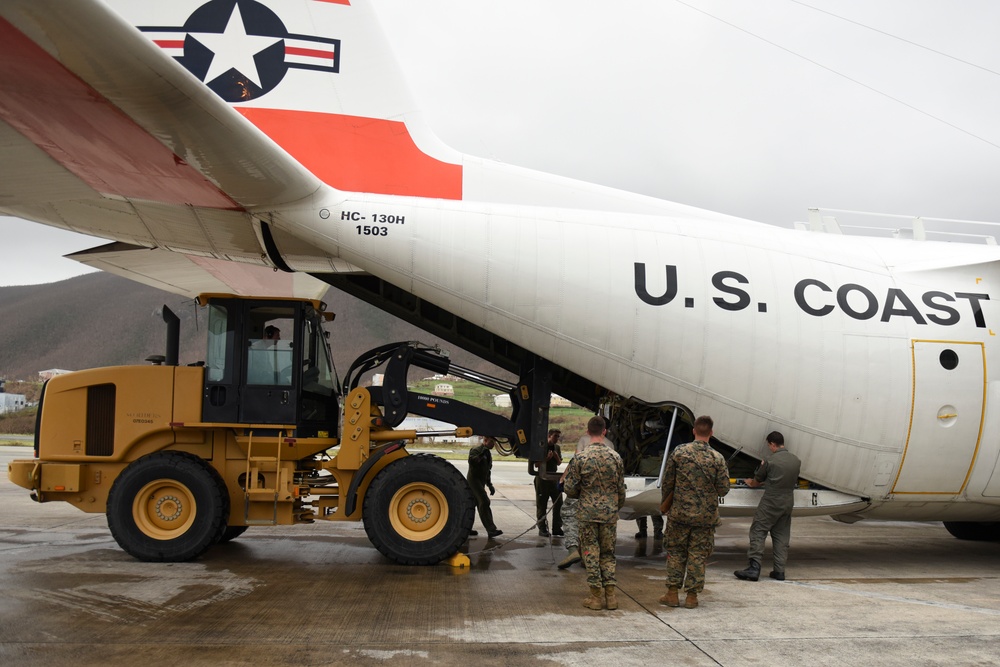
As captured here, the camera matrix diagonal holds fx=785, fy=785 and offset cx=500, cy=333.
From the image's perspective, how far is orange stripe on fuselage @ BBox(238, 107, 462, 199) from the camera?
9555mm

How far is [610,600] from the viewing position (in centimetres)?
693

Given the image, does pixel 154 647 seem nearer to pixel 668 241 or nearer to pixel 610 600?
pixel 610 600

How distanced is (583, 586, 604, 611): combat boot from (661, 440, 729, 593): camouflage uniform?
70 centimetres

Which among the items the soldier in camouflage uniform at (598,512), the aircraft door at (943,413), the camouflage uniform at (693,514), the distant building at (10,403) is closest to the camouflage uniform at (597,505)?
the soldier in camouflage uniform at (598,512)

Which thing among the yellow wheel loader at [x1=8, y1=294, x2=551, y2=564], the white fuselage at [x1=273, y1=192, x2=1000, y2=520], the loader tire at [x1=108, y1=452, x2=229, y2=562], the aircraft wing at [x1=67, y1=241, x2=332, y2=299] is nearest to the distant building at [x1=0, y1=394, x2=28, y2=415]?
the aircraft wing at [x1=67, y1=241, x2=332, y2=299]

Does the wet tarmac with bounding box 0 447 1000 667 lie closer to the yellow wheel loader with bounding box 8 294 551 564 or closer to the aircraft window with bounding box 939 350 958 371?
the yellow wheel loader with bounding box 8 294 551 564

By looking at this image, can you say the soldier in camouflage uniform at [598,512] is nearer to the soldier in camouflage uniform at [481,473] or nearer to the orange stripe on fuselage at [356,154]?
the soldier in camouflage uniform at [481,473]

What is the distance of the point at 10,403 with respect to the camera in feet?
174

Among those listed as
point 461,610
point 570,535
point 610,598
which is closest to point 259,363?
point 461,610

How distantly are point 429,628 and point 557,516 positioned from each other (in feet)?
16.4

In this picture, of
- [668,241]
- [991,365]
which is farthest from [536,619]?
[991,365]

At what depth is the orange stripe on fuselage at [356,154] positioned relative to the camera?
955cm

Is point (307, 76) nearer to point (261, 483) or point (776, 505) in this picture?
point (261, 483)

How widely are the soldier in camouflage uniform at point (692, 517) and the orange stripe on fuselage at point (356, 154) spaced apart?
436cm
